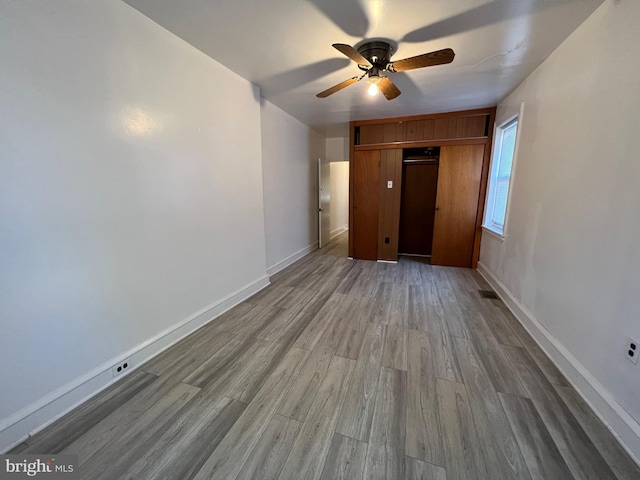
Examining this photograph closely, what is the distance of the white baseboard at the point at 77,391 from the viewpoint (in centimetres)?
129

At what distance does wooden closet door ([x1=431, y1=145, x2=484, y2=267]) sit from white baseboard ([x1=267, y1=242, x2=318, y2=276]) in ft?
7.78

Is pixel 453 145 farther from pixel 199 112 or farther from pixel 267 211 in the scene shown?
pixel 199 112

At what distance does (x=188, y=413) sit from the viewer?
1.50 metres

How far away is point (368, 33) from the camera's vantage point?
1.92 meters

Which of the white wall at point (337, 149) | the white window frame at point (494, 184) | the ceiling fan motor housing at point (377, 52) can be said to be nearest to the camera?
the ceiling fan motor housing at point (377, 52)

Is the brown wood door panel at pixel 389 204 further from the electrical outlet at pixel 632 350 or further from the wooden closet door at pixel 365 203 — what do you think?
the electrical outlet at pixel 632 350

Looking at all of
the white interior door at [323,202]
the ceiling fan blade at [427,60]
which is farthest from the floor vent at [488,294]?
the white interior door at [323,202]

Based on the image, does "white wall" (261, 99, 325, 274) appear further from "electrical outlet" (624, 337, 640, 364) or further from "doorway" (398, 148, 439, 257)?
"electrical outlet" (624, 337, 640, 364)

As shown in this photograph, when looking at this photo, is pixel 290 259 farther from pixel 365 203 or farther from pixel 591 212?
pixel 591 212

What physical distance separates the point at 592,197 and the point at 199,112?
3.04m

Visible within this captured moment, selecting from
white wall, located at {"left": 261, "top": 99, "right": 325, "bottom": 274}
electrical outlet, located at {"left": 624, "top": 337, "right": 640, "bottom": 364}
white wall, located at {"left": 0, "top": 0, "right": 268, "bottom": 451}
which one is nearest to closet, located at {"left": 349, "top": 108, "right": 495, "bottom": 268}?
white wall, located at {"left": 261, "top": 99, "right": 325, "bottom": 274}

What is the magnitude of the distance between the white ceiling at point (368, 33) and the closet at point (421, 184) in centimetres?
104

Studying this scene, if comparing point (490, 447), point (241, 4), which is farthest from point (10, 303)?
point (490, 447)

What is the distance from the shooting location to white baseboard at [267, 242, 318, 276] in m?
3.95
